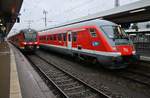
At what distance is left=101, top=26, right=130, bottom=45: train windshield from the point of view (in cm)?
1143

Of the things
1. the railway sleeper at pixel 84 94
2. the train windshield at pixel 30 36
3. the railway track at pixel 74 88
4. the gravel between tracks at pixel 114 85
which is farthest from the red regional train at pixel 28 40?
the railway sleeper at pixel 84 94

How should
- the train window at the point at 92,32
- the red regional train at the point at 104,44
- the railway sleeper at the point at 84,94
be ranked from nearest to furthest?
the railway sleeper at the point at 84,94 < the red regional train at the point at 104,44 < the train window at the point at 92,32

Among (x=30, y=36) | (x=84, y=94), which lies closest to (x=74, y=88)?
(x=84, y=94)

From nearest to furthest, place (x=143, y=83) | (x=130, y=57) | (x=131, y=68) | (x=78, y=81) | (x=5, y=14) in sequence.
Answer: (x=143, y=83), (x=78, y=81), (x=130, y=57), (x=131, y=68), (x=5, y=14)

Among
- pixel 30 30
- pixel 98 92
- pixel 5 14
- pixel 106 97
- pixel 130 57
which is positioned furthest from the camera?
pixel 5 14

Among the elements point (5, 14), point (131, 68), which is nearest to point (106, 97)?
point (131, 68)

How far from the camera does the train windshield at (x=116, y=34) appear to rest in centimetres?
1143

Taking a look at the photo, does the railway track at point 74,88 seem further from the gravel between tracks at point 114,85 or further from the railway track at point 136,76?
the railway track at point 136,76

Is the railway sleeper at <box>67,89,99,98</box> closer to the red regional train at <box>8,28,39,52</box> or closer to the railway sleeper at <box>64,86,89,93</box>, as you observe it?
the railway sleeper at <box>64,86,89,93</box>

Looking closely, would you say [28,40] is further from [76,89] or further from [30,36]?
[76,89]

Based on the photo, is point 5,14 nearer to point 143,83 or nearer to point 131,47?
point 131,47

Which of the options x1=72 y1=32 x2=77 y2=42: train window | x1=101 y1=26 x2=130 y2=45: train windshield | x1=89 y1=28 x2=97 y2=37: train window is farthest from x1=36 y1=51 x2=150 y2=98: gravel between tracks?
x1=72 y1=32 x2=77 y2=42: train window

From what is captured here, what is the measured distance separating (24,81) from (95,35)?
4.53m

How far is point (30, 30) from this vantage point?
79.1ft
